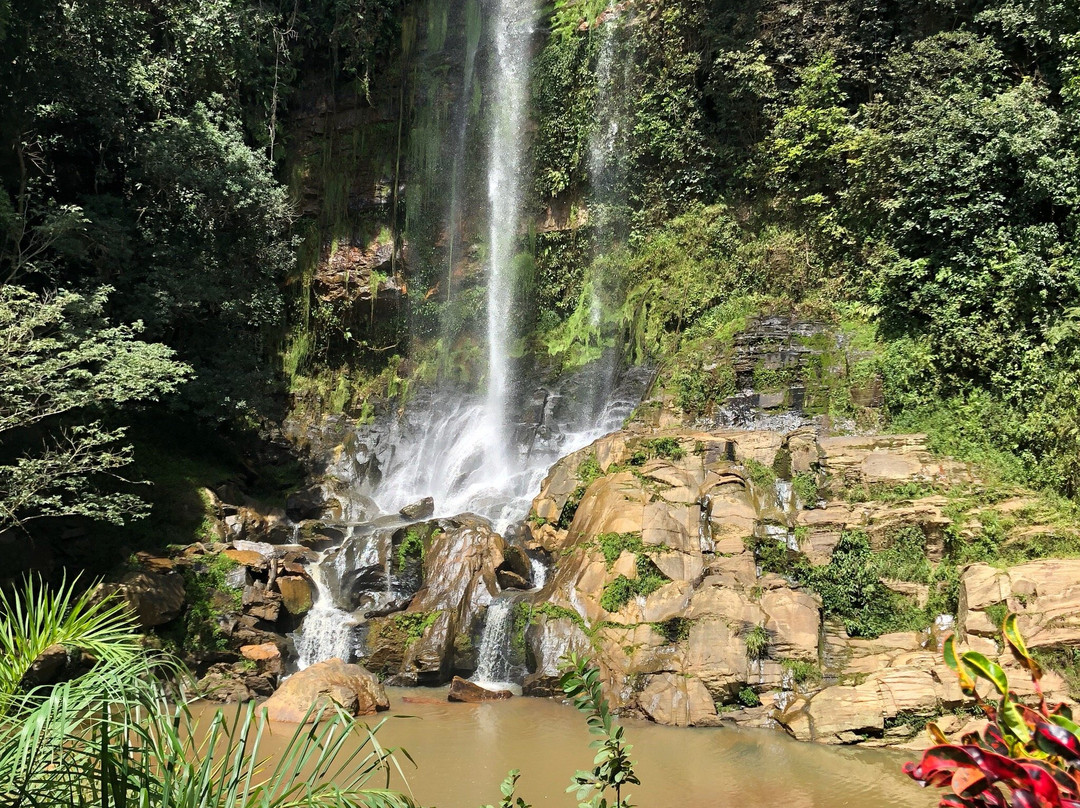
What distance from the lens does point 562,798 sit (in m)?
7.36

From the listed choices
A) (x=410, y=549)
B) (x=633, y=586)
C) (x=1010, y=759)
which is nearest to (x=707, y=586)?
(x=633, y=586)

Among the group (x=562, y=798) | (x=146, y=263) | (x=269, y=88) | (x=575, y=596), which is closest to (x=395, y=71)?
(x=269, y=88)

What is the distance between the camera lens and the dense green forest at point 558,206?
12297mm

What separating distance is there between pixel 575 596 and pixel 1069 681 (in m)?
5.83

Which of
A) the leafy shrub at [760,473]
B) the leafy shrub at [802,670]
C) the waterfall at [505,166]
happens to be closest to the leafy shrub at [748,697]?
the leafy shrub at [802,670]

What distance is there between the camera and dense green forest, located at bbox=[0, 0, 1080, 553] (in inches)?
484

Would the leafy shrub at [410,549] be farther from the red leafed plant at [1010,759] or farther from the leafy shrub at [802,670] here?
the red leafed plant at [1010,759]

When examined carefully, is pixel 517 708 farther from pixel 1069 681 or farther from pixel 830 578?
pixel 1069 681

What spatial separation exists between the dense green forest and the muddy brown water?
5.68m

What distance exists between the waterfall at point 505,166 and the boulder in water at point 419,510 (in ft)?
19.4

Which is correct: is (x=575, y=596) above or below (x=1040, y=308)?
below

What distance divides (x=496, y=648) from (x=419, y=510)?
18.3 feet

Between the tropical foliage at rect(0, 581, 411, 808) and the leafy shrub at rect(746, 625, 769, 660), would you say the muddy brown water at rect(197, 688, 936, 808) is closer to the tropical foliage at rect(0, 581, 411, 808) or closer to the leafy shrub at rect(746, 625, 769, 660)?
→ the leafy shrub at rect(746, 625, 769, 660)

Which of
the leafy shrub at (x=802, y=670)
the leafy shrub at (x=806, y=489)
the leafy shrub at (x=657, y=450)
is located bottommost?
the leafy shrub at (x=802, y=670)
